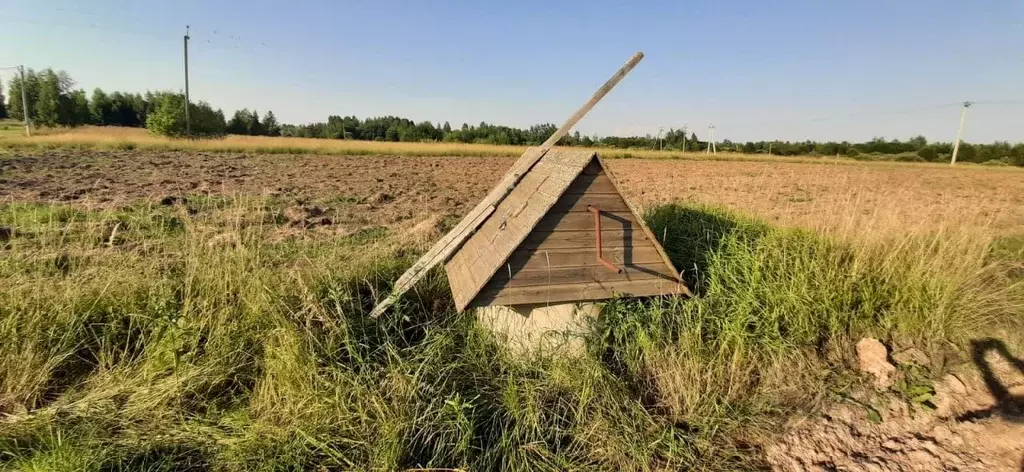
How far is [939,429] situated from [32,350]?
5937 mm

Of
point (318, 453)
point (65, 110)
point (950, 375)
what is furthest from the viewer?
point (65, 110)

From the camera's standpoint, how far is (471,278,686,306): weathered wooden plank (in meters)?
3.16

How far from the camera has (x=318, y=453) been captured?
2.58 meters

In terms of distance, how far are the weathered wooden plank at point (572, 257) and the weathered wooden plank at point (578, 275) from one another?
0.03 metres

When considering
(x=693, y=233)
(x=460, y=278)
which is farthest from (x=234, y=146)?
(x=693, y=233)

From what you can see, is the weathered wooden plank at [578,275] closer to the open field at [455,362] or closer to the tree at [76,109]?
the open field at [455,362]

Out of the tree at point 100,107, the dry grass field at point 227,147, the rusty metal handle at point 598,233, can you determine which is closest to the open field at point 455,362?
the rusty metal handle at point 598,233

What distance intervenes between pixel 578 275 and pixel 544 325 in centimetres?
46

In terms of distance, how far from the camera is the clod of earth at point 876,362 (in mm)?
3424

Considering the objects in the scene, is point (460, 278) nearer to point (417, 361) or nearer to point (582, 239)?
point (417, 361)

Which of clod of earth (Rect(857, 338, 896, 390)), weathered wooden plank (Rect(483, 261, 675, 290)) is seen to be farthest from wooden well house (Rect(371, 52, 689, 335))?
clod of earth (Rect(857, 338, 896, 390))

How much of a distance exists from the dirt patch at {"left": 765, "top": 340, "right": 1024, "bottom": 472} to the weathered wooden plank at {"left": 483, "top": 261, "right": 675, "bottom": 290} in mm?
1321

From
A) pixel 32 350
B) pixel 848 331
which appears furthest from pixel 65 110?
pixel 848 331

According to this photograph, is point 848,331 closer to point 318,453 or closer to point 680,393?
point 680,393
